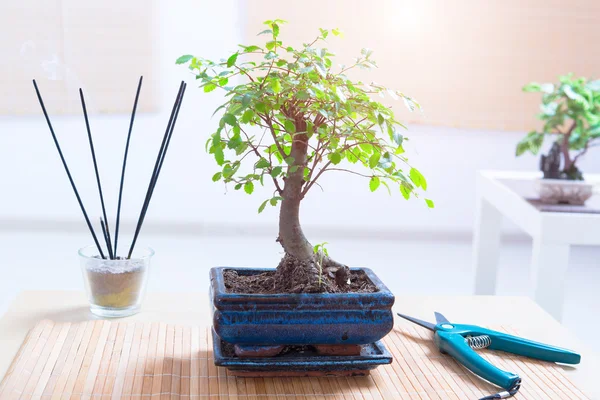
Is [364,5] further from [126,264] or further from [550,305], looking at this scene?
[126,264]

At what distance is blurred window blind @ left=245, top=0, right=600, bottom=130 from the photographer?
3.62 meters

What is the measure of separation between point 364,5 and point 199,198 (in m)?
1.32

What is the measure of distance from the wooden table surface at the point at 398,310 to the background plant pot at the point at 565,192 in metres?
0.85

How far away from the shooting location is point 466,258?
3674 mm

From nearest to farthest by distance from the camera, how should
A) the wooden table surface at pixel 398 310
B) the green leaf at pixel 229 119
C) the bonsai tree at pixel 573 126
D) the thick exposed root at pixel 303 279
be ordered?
the green leaf at pixel 229 119 < the thick exposed root at pixel 303 279 < the wooden table surface at pixel 398 310 < the bonsai tree at pixel 573 126

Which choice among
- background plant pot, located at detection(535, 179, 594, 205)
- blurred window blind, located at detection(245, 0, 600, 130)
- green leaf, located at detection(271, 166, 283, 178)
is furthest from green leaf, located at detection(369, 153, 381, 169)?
blurred window blind, located at detection(245, 0, 600, 130)

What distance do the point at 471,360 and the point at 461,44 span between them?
303cm

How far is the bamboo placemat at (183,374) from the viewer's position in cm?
84

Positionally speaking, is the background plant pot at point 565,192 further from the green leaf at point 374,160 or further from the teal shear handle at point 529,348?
the green leaf at point 374,160

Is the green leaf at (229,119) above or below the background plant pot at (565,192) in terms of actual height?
above

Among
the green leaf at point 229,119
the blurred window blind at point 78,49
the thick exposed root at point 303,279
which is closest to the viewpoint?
the green leaf at point 229,119

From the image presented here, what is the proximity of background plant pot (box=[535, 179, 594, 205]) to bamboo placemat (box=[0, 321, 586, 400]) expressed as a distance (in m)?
1.16

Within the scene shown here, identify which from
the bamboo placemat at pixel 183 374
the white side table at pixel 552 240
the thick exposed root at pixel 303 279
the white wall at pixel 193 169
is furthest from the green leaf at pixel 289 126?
the white wall at pixel 193 169

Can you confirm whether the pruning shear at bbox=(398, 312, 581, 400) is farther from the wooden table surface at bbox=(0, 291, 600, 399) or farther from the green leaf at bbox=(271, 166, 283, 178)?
the green leaf at bbox=(271, 166, 283, 178)
